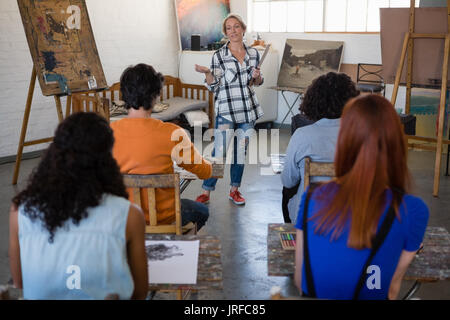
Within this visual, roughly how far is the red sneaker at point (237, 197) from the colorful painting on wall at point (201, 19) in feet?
12.5

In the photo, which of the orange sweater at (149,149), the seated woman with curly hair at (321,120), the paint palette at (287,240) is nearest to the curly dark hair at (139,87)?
the orange sweater at (149,149)

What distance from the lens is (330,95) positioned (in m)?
2.66

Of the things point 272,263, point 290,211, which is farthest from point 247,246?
point 272,263

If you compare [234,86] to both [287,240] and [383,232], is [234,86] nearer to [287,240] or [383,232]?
[287,240]

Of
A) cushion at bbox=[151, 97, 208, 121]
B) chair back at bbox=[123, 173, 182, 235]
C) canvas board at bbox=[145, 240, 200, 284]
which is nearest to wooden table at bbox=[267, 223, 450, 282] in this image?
canvas board at bbox=[145, 240, 200, 284]

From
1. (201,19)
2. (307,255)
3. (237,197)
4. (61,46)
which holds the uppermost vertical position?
(201,19)

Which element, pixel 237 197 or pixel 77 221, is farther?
pixel 237 197

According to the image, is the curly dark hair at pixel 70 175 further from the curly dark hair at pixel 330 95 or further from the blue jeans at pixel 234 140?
the blue jeans at pixel 234 140

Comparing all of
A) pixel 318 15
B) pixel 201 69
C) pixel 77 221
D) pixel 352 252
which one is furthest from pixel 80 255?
pixel 318 15

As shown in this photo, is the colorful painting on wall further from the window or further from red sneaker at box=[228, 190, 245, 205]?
red sneaker at box=[228, 190, 245, 205]

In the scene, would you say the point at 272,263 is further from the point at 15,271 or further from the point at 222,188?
the point at 222,188

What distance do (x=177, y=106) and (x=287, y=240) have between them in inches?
207

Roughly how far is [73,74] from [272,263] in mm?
3708

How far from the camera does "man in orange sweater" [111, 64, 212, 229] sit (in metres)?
2.47
